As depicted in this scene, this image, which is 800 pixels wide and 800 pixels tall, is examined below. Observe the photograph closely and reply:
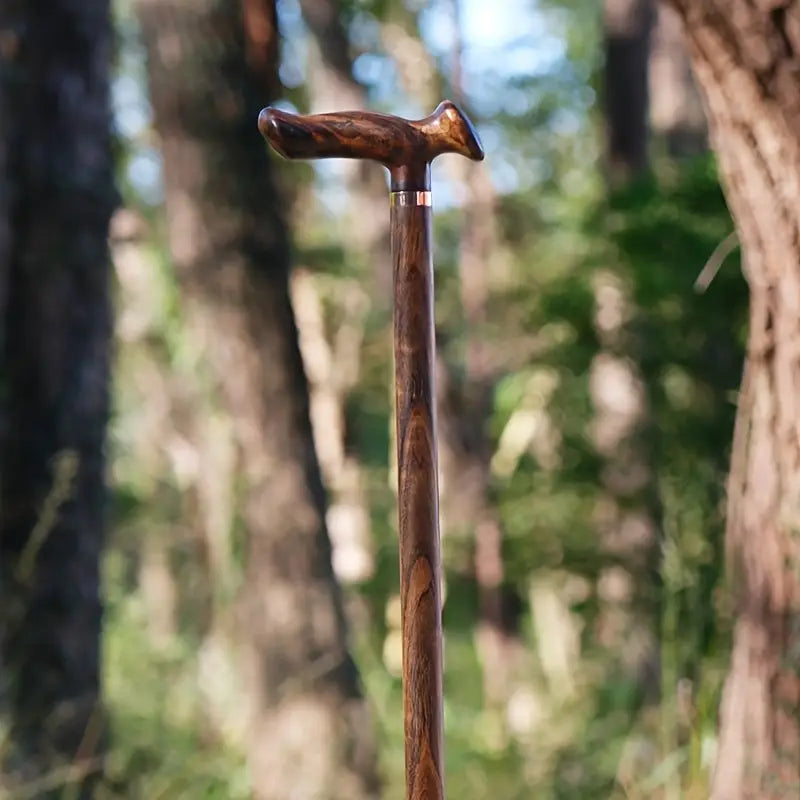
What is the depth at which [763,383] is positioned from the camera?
2.12m

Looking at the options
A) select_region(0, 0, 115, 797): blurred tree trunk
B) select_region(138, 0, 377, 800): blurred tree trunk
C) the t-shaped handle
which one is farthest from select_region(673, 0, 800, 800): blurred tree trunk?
select_region(0, 0, 115, 797): blurred tree trunk

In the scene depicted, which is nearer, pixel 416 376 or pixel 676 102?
pixel 416 376

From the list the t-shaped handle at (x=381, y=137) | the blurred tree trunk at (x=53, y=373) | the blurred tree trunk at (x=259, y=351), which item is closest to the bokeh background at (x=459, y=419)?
the blurred tree trunk at (x=259, y=351)

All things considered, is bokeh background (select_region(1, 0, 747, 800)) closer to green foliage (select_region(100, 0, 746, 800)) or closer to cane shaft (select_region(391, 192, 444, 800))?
green foliage (select_region(100, 0, 746, 800))

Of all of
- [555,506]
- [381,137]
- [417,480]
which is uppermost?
[381,137]

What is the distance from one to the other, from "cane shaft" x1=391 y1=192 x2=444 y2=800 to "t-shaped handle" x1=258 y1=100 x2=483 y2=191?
0.13ft

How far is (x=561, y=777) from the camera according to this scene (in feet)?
12.0

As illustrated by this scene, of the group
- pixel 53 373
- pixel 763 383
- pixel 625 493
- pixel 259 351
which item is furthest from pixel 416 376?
pixel 625 493

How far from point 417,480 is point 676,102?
4.81 metres

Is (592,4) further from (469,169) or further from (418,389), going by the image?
(418,389)

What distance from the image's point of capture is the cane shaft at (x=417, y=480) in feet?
4.57

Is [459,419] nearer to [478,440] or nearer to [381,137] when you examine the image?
[478,440]

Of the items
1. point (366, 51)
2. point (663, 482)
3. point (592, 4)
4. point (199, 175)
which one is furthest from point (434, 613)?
point (592, 4)

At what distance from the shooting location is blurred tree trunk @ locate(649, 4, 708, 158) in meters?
5.43
